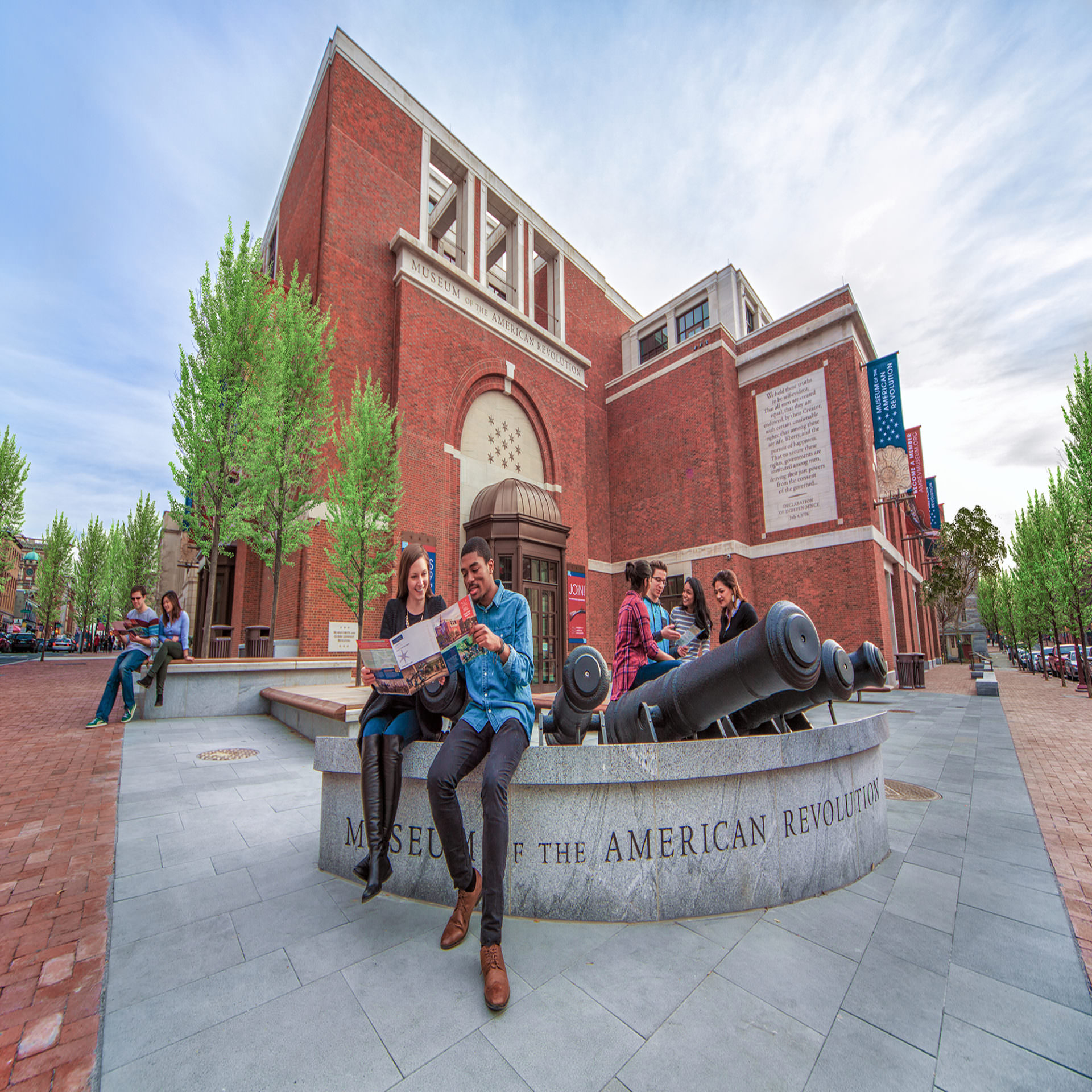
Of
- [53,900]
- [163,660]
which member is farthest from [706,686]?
[163,660]

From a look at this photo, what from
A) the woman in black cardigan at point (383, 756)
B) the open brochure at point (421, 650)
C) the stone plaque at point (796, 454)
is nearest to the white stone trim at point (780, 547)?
the stone plaque at point (796, 454)

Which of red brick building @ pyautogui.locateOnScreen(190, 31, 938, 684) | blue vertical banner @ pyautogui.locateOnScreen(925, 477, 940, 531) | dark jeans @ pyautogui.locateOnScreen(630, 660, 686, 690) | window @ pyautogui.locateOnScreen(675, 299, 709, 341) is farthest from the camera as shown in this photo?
blue vertical banner @ pyautogui.locateOnScreen(925, 477, 940, 531)

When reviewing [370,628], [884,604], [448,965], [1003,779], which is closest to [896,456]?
[884,604]

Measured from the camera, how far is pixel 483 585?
2.92 meters

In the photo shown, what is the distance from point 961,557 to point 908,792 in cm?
4004

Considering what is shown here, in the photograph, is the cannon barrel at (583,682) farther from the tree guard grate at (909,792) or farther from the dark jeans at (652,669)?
the tree guard grate at (909,792)

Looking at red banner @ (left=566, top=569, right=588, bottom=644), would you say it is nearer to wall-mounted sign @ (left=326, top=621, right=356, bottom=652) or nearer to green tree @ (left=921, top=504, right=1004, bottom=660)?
wall-mounted sign @ (left=326, top=621, right=356, bottom=652)

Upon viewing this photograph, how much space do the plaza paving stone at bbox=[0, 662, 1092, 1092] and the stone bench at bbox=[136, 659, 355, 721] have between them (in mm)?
5043

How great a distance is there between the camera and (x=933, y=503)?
3406 centimetres

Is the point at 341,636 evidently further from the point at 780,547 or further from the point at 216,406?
the point at 780,547

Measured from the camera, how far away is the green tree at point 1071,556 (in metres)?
16.4

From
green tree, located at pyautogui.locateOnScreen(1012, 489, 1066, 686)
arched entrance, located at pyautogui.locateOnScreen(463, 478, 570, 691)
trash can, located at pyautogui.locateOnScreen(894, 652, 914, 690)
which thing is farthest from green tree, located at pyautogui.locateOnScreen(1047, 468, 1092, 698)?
arched entrance, located at pyautogui.locateOnScreen(463, 478, 570, 691)

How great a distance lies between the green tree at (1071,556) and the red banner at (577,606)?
50.0 ft

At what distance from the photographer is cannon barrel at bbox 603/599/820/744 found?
7.12 feet
